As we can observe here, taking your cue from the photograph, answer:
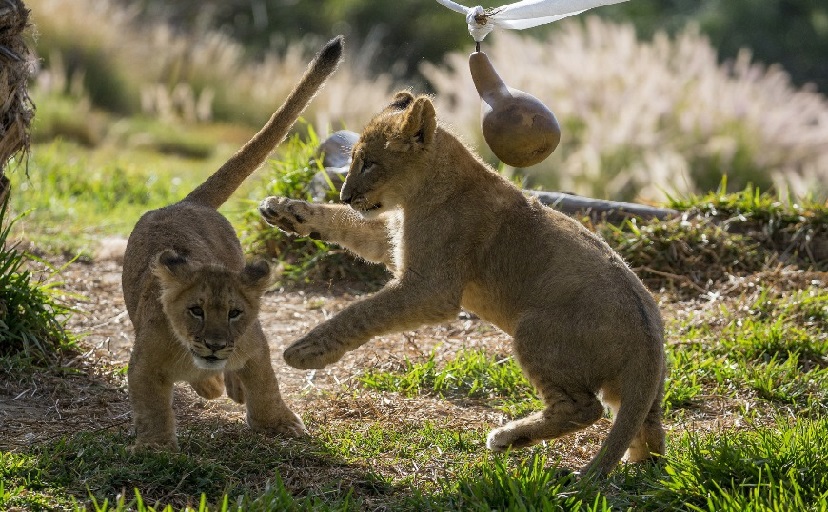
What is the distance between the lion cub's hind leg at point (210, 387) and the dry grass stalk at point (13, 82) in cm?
161

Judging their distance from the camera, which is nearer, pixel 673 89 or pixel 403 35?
pixel 673 89

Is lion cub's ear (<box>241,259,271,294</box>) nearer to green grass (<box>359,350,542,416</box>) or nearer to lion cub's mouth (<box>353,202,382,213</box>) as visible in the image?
lion cub's mouth (<box>353,202,382,213</box>)

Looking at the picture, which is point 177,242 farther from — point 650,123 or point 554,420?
point 650,123

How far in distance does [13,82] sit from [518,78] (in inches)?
326

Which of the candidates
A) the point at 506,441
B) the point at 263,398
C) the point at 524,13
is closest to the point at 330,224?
the point at 263,398

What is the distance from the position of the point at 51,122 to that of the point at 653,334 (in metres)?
11.7

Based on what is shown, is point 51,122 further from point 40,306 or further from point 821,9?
point 821,9

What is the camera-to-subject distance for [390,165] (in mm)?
5395

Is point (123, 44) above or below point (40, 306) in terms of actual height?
below

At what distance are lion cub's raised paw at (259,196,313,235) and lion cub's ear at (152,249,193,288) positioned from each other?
106cm

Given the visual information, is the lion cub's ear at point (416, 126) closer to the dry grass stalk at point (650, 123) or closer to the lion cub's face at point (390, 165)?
the lion cub's face at point (390, 165)

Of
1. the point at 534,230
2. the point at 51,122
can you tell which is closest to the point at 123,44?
the point at 51,122

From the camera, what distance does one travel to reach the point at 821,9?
2044 centimetres

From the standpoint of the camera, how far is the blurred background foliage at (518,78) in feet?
41.3
